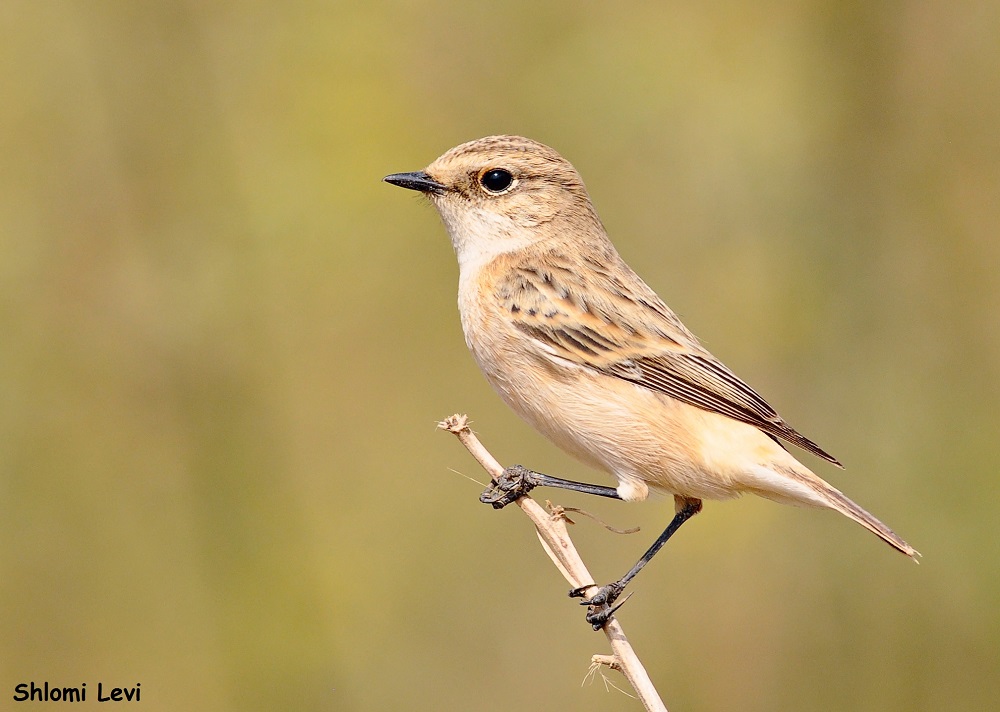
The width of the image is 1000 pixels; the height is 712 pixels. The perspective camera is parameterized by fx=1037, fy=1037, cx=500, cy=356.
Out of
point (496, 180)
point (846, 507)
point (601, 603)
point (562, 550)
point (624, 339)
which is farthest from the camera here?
point (496, 180)

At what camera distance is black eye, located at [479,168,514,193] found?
17.1 feet

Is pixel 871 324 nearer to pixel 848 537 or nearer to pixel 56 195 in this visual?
pixel 848 537

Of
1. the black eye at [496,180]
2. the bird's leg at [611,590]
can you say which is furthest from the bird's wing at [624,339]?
the bird's leg at [611,590]

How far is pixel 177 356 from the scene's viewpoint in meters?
5.16

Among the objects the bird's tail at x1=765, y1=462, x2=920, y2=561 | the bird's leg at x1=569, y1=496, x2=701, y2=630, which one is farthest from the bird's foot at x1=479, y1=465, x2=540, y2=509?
the bird's tail at x1=765, y1=462, x2=920, y2=561

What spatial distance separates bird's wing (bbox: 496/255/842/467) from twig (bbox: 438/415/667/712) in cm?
89

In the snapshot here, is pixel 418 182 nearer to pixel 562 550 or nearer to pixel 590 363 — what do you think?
pixel 590 363

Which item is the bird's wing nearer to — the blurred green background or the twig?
the twig

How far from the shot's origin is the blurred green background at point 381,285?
5242 mm

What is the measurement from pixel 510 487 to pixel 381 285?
105 inches

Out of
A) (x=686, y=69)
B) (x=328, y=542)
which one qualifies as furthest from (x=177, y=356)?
(x=686, y=69)

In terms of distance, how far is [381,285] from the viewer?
6.58 meters

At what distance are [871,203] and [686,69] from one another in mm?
1291

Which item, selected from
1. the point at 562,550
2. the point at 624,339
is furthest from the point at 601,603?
the point at 624,339
